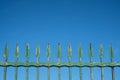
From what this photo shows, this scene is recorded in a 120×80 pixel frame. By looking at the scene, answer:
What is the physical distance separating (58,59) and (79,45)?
77 centimetres

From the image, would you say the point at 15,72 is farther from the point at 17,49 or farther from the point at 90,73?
the point at 90,73

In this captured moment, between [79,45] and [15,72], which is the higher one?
[79,45]

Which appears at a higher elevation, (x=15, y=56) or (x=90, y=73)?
(x=15, y=56)

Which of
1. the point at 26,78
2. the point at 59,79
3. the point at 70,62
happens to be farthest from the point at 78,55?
the point at 26,78

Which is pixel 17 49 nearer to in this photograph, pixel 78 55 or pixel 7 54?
pixel 7 54

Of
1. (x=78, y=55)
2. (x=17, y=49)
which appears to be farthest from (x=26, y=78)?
(x=78, y=55)

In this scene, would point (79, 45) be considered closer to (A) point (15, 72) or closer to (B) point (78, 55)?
(B) point (78, 55)

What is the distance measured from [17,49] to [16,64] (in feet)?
1.62

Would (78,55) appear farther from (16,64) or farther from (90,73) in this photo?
(16,64)

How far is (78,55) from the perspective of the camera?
28.7 ft

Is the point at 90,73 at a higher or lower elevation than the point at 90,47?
lower

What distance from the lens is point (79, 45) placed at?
8898 mm

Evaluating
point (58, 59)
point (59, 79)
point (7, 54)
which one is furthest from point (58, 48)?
point (7, 54)

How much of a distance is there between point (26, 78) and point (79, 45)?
6.07ft
